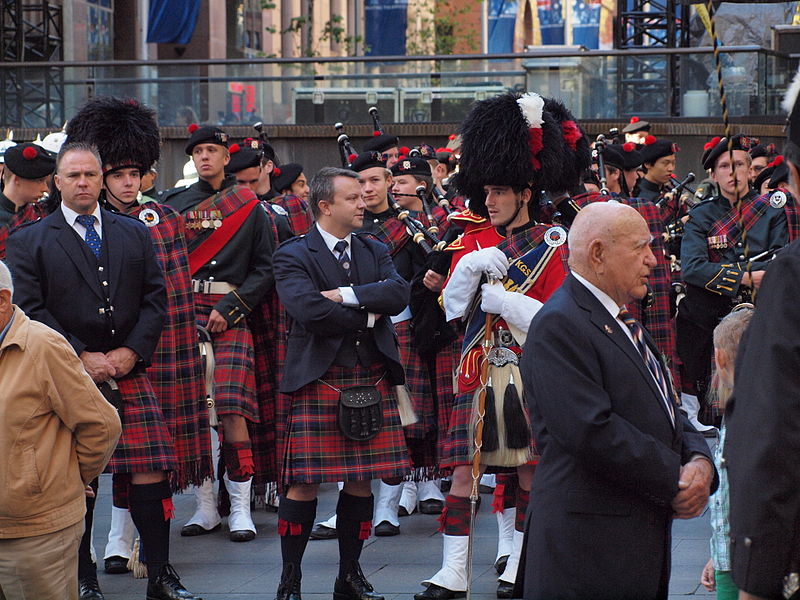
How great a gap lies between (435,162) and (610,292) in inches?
216

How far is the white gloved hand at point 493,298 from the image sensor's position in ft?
18.6

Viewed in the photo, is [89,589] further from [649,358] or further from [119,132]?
[649,358]

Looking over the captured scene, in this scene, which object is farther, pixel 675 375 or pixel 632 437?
pixel 675 375

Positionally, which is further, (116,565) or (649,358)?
(116,565)

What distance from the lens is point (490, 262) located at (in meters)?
5.73

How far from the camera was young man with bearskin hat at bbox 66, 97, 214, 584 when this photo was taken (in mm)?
6340

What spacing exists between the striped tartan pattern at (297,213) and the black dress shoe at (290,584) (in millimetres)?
2915

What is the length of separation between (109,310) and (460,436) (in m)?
1.56

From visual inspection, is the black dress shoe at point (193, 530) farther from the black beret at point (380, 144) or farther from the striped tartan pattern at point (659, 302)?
the striped tartan pattern at point (659, 302)

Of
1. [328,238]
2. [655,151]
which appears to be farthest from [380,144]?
[655,151]

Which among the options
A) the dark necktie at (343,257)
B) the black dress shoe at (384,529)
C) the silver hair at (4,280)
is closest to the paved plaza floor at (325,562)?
the black dress shoe at (384,529)

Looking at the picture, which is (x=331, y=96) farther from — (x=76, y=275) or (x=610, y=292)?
(x=610, y=292)

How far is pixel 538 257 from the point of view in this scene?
5.82 meters

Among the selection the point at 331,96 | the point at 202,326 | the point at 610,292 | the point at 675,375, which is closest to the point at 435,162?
the point at 675,375
